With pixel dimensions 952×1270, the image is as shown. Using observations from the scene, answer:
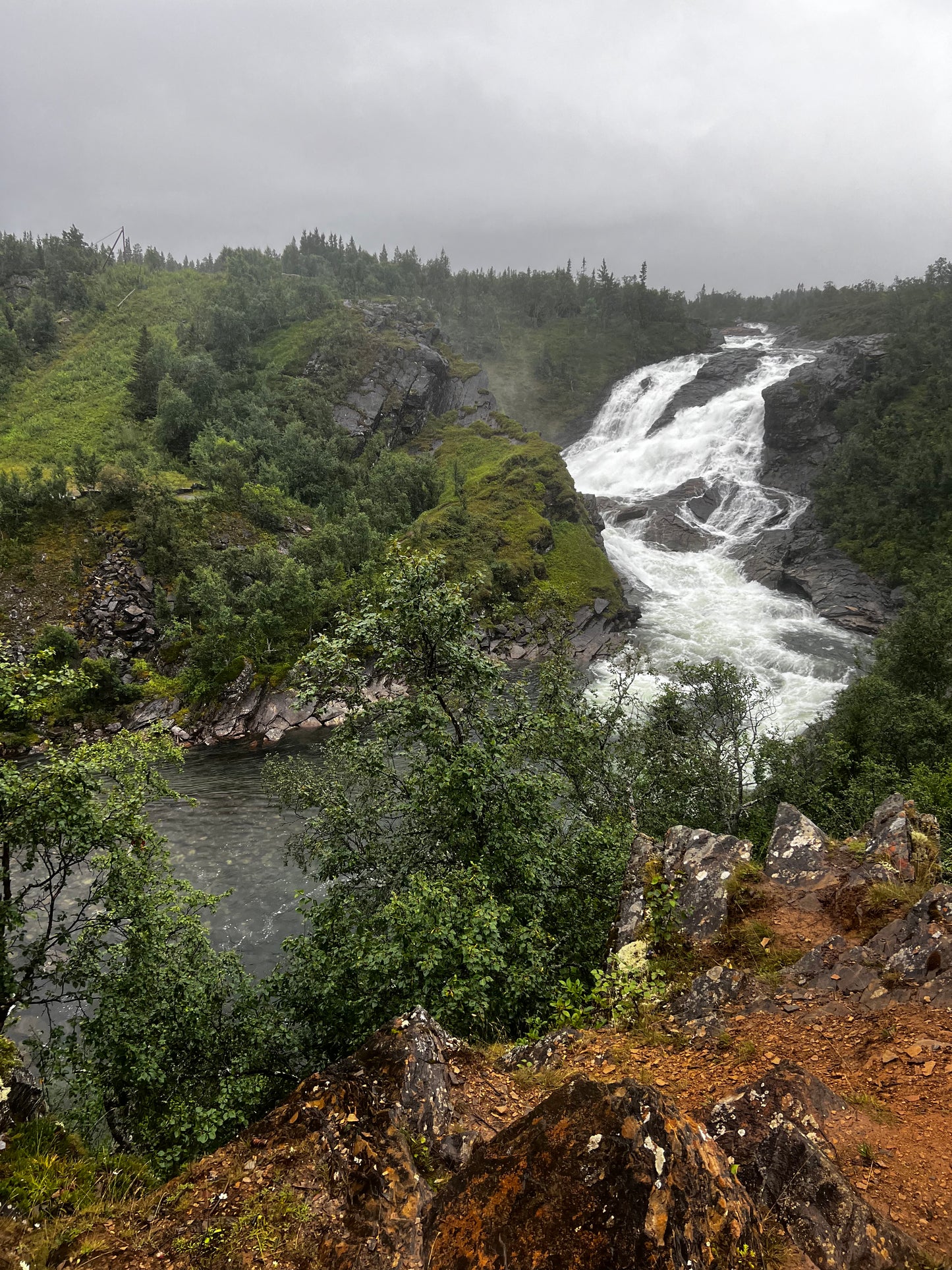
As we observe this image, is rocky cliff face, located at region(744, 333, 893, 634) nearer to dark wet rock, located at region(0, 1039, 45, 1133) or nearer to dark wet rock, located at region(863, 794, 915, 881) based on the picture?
dark wet rock, located at region(863, 794, 915, 881)

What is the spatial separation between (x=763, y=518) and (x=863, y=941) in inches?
3282

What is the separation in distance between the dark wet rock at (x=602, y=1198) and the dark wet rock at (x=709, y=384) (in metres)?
114

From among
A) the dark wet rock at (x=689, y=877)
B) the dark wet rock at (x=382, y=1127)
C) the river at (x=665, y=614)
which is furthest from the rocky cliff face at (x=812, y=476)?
the dark wet rock at (x=382, y=1127)

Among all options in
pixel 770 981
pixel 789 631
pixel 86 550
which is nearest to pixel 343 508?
pixel 86 550

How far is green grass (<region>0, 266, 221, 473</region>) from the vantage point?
75375 mm

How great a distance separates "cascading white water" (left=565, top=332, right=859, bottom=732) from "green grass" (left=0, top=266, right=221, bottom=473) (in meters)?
68.2

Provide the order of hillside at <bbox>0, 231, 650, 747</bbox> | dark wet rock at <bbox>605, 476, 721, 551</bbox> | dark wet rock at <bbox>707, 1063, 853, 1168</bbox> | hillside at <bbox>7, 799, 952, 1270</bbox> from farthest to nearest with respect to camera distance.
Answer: dark wet rock at <bbox>605, 476, 721, 551</bbox> < hillside at <bbox>0, 231, 650, 747</bbox> < dark wet rock at <bbox>707, 1063, 853, 1168</bbox> < hillside at <bbox>7, 799, 952, 1270</bbox>

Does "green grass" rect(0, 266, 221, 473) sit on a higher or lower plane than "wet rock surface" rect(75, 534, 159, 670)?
higher

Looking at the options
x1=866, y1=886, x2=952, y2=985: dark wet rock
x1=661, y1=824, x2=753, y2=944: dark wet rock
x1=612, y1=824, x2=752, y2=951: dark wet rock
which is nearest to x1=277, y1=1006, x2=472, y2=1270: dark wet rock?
x1=612, y1=824, x2=752, y2=951: dark wet rock

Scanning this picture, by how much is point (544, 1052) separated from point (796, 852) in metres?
7.96

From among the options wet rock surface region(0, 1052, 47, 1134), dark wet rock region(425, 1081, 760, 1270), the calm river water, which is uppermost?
dark wet rock region(425, 1081, 760, 1270)

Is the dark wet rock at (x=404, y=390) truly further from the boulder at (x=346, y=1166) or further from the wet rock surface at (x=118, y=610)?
the boulder at (x=346, y=1166)

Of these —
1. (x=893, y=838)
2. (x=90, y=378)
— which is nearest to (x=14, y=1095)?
(x=893, y=838)

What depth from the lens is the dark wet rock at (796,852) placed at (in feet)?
45.3
